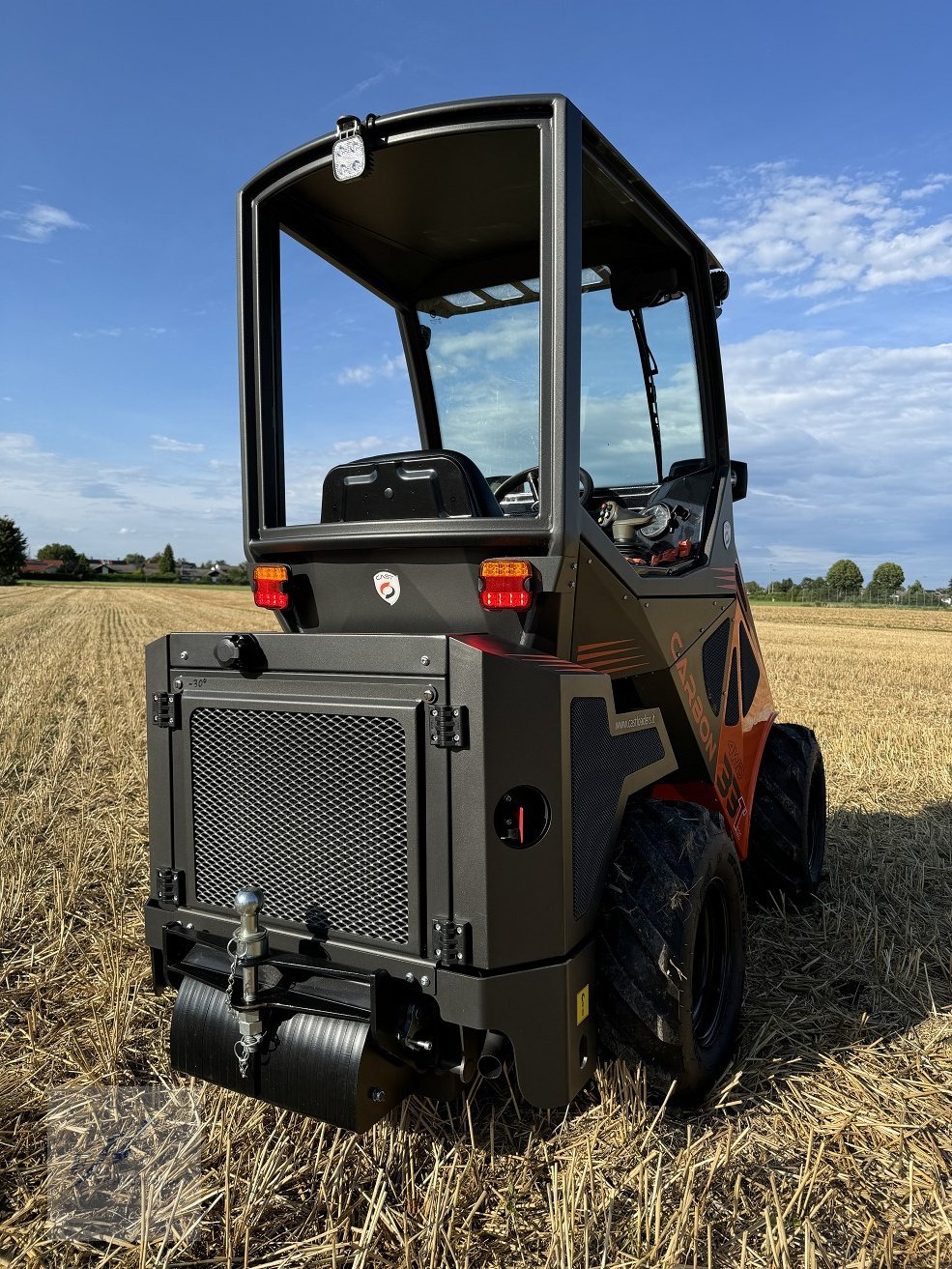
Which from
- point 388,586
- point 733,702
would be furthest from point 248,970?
point 733,702

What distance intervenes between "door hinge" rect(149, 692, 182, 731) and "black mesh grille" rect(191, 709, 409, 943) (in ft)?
Answer: 0.22

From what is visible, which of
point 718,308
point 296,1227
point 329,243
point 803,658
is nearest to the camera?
point 296,1227

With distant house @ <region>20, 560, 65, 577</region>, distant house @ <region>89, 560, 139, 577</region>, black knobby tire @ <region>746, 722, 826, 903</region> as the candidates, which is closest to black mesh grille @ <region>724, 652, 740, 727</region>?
black knobby tire @ <region>746, 722, 826, 903</region>

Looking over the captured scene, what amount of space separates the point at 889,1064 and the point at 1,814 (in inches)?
193

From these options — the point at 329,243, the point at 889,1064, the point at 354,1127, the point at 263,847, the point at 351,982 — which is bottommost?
the point at 889,1064

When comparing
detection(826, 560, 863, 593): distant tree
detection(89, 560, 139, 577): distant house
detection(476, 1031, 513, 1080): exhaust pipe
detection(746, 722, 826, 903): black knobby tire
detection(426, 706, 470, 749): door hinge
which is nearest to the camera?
detection(426, 706, 470, 749): door hinge

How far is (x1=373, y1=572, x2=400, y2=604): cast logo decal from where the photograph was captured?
103 inches

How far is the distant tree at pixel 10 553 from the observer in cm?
7088

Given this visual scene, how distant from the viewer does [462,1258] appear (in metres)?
2.07

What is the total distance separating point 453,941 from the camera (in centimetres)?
216

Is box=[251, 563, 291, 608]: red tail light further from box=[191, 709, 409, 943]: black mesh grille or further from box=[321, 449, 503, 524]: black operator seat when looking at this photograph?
box=[191, 709, 409, 943]: black mesh grille

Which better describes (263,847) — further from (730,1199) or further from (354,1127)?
(730,1199)

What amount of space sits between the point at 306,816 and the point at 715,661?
69.3 inches

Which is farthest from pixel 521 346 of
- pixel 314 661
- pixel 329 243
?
pixel 314 661
